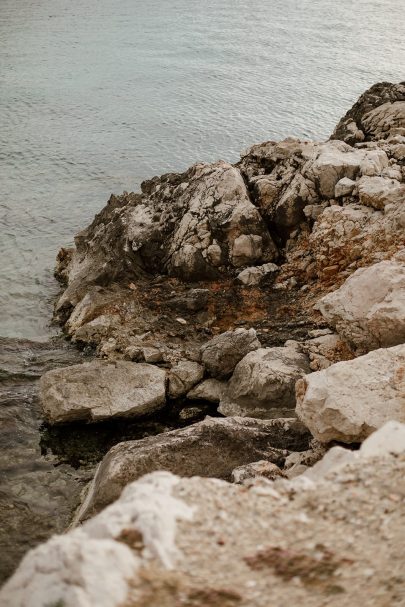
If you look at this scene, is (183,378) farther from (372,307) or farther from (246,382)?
(372,307)

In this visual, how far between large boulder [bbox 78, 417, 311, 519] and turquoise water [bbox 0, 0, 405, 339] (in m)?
8.49

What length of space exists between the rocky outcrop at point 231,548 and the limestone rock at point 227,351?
7.46 meters

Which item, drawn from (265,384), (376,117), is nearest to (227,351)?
(265,384)

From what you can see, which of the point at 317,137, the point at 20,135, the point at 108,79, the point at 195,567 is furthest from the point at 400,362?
the point at 108,79

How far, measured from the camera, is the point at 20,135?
3656 centimetres

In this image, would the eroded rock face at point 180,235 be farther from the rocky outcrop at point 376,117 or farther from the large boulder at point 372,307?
the rocky outcrop at point 376,117

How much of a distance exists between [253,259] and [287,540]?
12019 millimetres

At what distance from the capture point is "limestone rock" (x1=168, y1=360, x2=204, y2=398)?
15297 mm

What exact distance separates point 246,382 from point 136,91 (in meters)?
35.8

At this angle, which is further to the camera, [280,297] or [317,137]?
[317,137]

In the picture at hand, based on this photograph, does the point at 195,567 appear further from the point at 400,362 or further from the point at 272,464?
the point at 400,362

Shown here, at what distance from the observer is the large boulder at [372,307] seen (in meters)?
12.3

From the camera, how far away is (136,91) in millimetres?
44781

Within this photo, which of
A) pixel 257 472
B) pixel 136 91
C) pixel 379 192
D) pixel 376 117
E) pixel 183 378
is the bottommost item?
pixel 183 378
